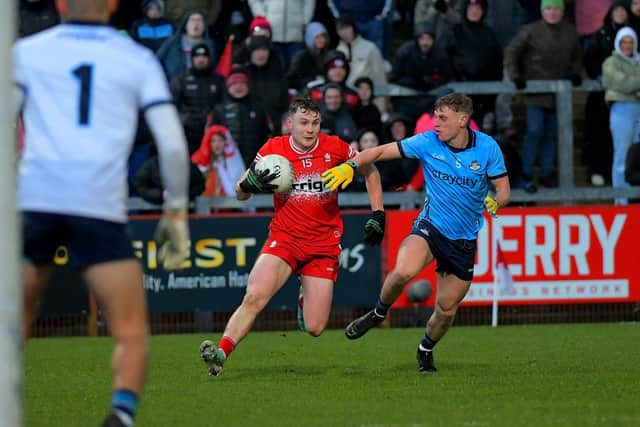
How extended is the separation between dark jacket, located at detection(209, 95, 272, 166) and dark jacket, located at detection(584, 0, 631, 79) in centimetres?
479

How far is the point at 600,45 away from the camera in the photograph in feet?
63.0

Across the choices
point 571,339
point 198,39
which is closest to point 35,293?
point 571,339

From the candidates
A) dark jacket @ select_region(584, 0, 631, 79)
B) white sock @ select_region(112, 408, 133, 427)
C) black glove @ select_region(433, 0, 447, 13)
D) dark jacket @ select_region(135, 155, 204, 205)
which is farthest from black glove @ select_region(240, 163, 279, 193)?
dark jacket @ select_region(584, 0, 631, 79)

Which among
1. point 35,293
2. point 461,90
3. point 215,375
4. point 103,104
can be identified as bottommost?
point 215,375

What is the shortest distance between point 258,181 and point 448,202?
173 centimetres

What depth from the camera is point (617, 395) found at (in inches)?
385

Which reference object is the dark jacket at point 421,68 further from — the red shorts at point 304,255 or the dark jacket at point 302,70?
the red shorts at point 304,255

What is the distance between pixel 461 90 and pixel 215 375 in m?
8.42

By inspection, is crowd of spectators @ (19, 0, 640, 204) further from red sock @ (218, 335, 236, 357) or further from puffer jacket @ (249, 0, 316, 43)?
red sock @ (218, 335, 236, 357)

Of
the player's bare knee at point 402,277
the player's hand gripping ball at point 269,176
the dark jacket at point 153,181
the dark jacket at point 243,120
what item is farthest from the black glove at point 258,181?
the dark jacket at point 243,120

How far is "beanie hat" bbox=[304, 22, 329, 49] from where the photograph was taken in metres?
19.1

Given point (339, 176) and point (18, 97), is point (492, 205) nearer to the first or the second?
point (339, 176)

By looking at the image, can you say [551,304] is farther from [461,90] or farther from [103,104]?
[103,104]

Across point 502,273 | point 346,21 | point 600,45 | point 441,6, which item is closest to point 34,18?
point 346,21
